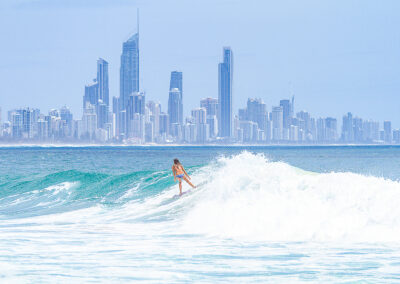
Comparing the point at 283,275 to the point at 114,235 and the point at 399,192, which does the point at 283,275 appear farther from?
the point at 399,192

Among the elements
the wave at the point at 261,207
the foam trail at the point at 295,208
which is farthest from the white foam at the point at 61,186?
the foam trail at the point at 295,208

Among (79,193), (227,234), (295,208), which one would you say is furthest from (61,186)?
(227,234)

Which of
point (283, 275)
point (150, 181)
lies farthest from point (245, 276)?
point (150, 181)

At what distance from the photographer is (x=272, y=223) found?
52.1 feet

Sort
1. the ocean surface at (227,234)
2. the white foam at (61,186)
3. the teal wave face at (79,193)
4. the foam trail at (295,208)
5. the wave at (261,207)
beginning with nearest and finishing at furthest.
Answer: the ocean surface at (227,234) → the foam trail at (295,208) → the wave at (261,207) → the teal wave face at (79,193) → the white foam at (61,186)

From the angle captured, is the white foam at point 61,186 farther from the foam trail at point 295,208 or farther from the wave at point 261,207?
the foam trail at point 295,208

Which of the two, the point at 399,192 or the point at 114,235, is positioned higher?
the point at 399,192

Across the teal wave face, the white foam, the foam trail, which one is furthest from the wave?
the white foam

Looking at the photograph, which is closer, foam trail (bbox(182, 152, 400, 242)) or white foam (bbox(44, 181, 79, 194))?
foam trail (bbox(182, 152, 400, 242))

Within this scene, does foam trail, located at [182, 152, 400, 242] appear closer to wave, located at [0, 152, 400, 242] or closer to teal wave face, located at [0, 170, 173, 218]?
wave, located at [0, 152, 400, 242]

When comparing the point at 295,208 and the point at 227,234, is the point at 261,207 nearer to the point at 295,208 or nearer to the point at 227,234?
the point at 295,208

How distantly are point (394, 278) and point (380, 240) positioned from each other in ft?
11.9

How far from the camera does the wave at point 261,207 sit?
48.9 feet

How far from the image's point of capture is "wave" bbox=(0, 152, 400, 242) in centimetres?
1491
